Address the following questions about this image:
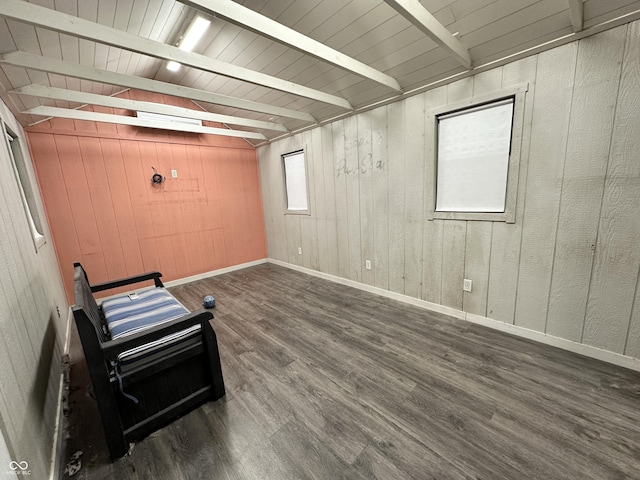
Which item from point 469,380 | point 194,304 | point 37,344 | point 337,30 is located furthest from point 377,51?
point 194,304

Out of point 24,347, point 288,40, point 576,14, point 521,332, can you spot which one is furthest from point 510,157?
point 24,347

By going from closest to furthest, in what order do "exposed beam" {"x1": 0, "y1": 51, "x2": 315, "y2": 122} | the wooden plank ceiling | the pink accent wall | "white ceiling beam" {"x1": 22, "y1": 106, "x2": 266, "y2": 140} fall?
the wooden plank ceiling, "exposed beam" {"x1": 0, "y1": 51, "x2": 315, "y2": 122}, "white ceiling beam" {"x1": 22, "y1": 106, "x2": 266, "y2": 140}, the pink accent wall

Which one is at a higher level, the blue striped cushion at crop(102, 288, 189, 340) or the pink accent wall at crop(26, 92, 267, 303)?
the pink accent wall at crop(26, 92, 267, 303)

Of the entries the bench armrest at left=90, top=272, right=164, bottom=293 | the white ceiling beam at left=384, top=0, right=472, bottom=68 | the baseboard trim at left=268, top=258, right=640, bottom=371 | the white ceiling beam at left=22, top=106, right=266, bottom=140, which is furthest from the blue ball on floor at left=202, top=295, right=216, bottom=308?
the white ceiling beam at left=384, top=0, right=472, bottom=68

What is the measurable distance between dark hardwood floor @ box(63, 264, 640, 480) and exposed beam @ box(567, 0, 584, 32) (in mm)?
2308

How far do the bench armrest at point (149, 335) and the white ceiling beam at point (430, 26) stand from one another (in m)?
2.03

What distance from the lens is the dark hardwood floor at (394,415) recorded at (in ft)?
4.02

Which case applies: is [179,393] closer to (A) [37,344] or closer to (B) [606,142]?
(A) [37,344]

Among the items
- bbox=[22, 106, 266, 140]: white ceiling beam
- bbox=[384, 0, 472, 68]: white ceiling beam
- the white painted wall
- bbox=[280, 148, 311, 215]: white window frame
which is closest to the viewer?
the white painted wall

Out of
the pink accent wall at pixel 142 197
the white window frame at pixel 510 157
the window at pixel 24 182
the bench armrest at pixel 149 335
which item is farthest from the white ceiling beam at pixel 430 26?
the pink accent wall at pixel 142 197

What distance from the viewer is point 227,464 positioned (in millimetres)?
1266

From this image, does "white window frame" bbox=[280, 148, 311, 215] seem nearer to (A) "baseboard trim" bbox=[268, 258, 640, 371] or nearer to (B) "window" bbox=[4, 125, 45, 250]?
(A) "baseboard trim" bbox=[268, 258, 640, 371]

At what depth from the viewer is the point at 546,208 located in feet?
6.50

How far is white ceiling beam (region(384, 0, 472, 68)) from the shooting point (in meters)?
1.37
